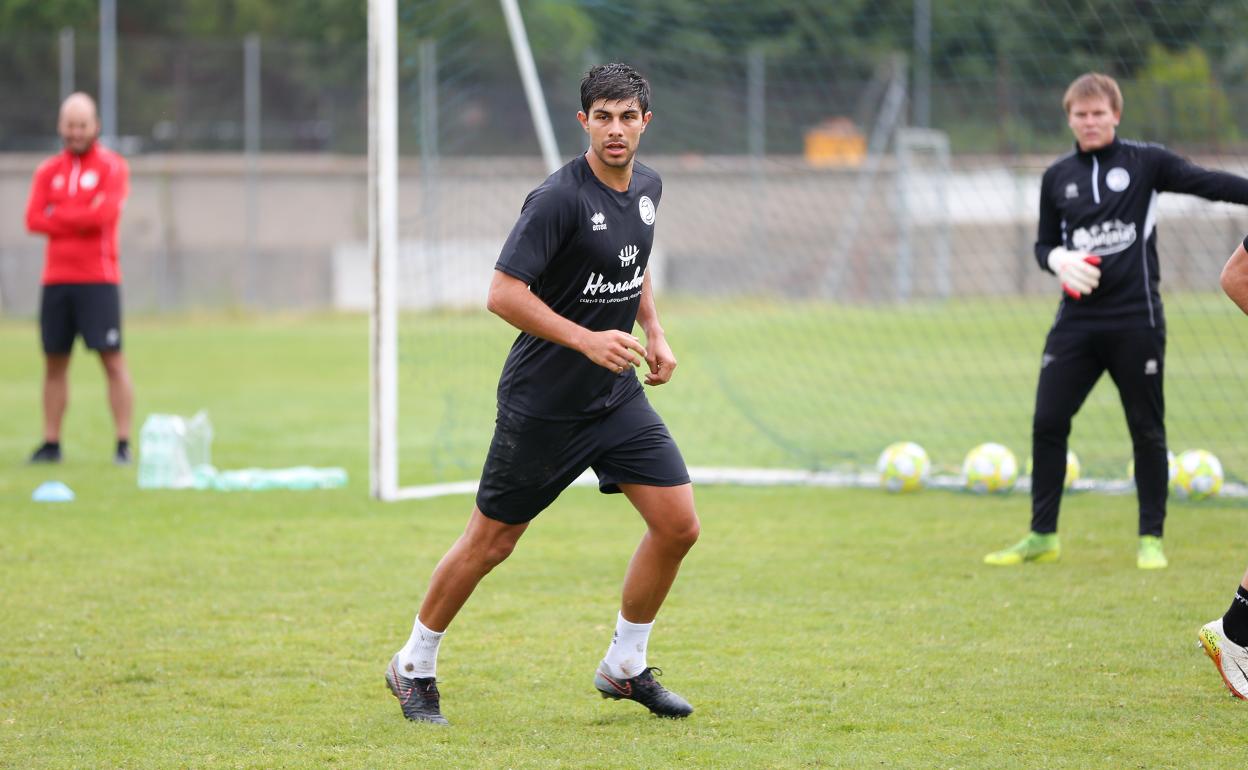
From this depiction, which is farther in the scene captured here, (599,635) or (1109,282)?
(1109,282)

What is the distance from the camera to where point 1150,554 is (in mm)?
6867

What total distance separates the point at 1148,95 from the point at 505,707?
12.3 meters

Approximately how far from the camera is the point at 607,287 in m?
4.60

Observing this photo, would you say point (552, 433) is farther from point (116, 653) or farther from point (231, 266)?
point (231, 266)

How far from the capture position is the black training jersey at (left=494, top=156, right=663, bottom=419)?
4.38m

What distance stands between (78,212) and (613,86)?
6742mm

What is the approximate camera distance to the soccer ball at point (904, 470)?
9.04 metres

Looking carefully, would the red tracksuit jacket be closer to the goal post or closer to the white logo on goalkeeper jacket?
the goal post

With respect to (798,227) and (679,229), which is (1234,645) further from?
(798,227)

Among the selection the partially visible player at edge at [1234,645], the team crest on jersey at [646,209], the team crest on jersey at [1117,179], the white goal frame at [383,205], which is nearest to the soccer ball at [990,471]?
the team crest on jersey at [1117,179]

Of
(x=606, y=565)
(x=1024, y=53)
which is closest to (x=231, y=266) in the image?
(x=1024, y=53)

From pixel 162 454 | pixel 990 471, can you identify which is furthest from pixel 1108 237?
pixel 162 454

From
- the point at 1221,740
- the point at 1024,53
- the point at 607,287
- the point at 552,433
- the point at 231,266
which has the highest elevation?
the point at 1024,53

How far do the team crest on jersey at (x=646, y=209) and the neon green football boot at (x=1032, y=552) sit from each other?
10.5 feet
